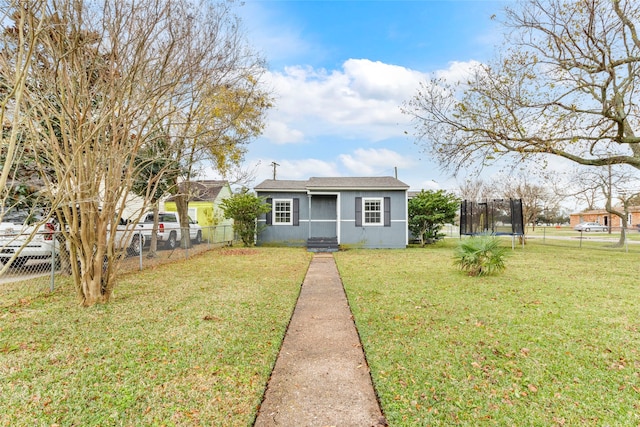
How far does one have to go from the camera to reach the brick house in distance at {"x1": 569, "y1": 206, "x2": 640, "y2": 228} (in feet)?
145

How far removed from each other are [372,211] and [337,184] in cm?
209

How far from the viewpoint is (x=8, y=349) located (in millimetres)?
3447

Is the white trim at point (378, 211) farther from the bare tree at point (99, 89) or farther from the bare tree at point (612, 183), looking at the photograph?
the bare tree at point (612, 183)

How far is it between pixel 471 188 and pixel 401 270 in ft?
109

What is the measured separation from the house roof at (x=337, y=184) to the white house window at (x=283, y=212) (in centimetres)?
72

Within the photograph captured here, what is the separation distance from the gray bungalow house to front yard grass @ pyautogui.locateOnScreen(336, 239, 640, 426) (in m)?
8.00

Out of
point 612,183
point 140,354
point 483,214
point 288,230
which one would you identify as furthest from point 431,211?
point 140,354

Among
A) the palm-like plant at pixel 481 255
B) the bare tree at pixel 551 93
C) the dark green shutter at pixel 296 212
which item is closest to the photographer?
the palm-like plant at pixel 481 255

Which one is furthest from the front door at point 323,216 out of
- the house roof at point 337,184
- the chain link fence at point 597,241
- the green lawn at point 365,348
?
the chain link fence at point 597,241

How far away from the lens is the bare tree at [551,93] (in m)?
9.42

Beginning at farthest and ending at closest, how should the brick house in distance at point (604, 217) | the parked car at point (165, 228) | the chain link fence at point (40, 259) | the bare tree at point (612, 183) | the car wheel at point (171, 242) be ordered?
1. the brick house in distance at point (604, 217)
2. the bare tree at point (612, 183)
3. the car wheel at point (171, 242)
4. the parked car at point (165, 228)
5. the chain link fence at point (40, 259)

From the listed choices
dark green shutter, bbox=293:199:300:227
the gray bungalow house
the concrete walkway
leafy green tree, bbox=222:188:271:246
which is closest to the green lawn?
the concrete walkway

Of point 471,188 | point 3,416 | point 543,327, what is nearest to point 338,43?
point 543,327

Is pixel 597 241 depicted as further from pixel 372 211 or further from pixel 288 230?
pixel 288 230
